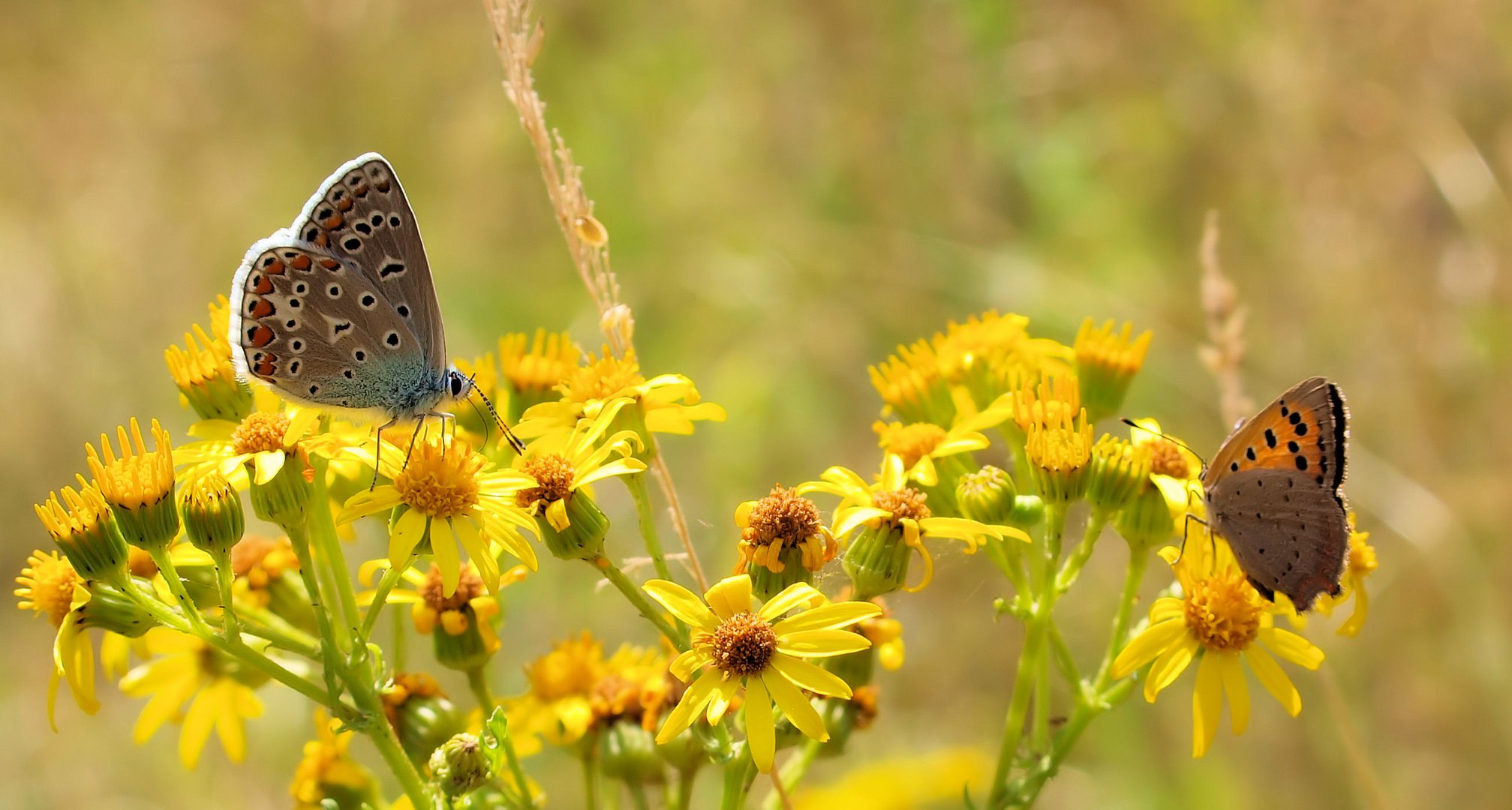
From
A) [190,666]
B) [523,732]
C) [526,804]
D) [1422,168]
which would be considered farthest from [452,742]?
[1422,168]

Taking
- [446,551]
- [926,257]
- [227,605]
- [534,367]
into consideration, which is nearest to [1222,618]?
[446,551]

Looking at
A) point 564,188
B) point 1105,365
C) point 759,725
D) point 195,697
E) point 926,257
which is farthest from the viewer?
point 926,257

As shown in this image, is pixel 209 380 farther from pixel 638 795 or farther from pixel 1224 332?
pixel 1224 332

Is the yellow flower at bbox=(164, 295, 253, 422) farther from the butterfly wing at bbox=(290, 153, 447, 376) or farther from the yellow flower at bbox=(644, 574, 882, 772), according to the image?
the yellow flower at bbox=(644, 574, 882, 772)

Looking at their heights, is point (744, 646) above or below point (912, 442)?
below

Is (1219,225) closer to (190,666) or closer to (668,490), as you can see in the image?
(668,490)

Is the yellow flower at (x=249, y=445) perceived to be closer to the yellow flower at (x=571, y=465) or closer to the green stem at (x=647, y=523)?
the yellow flower at (x=571, y=465)

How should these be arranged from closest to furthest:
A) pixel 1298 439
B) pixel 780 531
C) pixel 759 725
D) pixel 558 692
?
pixel 759 725 → pixel 780 531 → pixel 1298 439 → pixel 558 692
